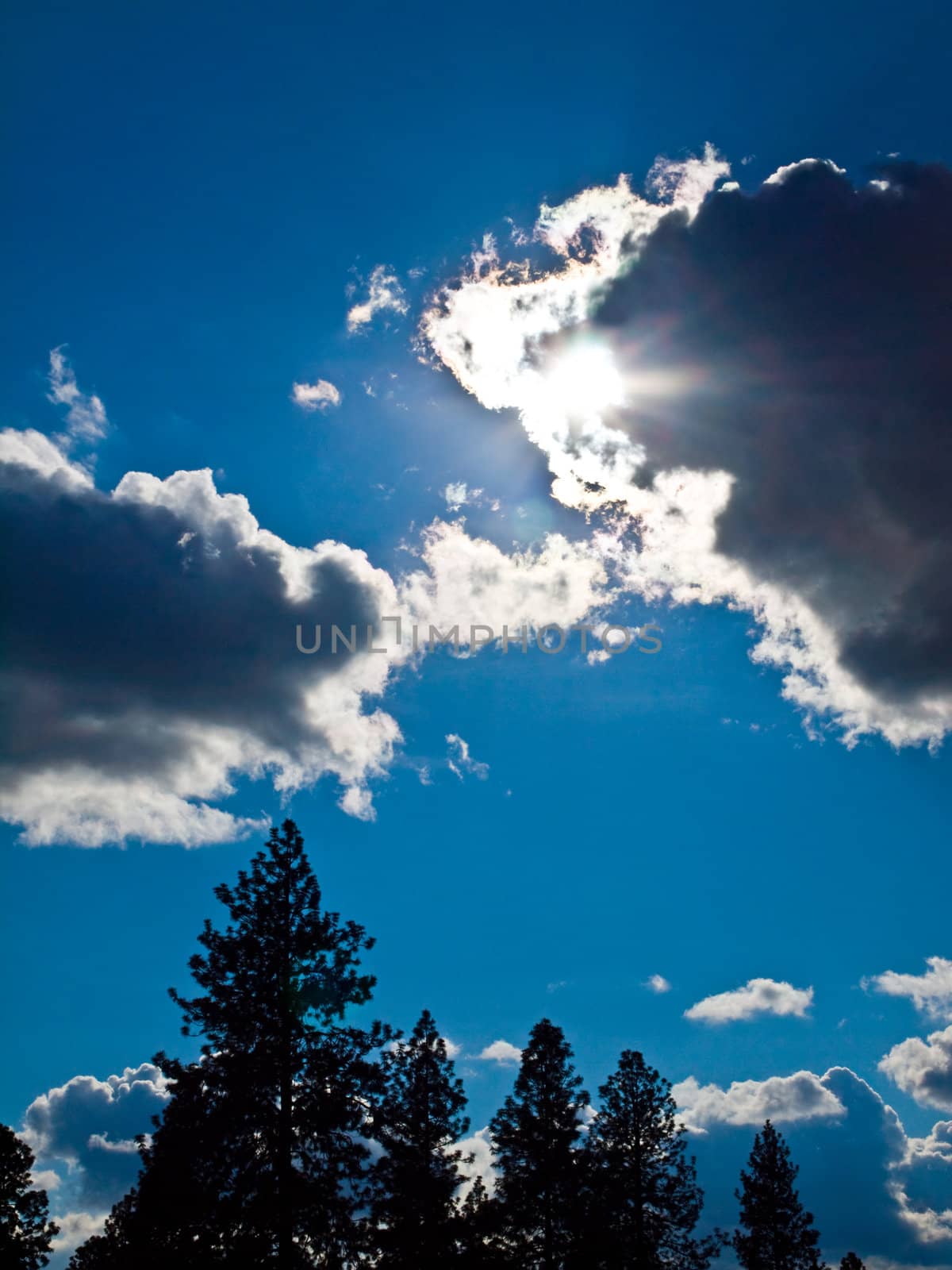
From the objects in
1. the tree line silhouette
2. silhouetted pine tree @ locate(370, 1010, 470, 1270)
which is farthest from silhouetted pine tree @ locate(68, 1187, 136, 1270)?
silhouetted pine tree @ locate(370, 1010, 470, 1270)

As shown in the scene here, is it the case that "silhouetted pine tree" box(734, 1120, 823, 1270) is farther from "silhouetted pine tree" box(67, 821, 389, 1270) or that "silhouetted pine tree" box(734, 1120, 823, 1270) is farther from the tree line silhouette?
"silhouetted pine tree" box(67, 821, 389, 1270)

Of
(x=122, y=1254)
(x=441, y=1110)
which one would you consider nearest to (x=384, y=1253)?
(x=441, y=1110)

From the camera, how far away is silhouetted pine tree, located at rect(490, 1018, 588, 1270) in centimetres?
2956

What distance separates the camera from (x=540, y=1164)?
3038 cm

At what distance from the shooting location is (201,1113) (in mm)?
20312

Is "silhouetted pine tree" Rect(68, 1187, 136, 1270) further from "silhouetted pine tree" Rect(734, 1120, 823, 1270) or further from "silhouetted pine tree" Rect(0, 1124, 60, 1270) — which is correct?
"silhouetted pine tree" Rect(734, 1120, 823, 1270)

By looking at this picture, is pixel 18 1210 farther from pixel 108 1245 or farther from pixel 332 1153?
pixel 332 1153

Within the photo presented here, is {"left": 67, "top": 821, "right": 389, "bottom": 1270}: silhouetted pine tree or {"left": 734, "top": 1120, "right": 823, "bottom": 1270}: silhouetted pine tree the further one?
{"left": 734, "top": 1120, "right": 823, "bottom": 1270}: silhouetted pine tree

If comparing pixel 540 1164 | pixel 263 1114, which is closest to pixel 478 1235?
pixel 540 1164

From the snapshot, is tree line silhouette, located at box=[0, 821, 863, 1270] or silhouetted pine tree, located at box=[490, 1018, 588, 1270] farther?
silhouetted pine tree, located at box=[490, 1018, 588, 1270]

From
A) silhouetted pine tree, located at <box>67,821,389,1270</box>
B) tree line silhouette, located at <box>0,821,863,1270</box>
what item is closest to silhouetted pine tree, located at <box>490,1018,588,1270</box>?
tree line silhouette, located at <box>0,821,863,1270</box>

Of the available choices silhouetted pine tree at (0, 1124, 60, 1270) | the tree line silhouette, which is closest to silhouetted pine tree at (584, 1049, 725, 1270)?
the tree line silhouette

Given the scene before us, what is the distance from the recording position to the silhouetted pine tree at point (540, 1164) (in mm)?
29562

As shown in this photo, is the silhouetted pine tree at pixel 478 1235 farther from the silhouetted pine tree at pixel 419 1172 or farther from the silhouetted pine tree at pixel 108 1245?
the silhouetted pine tree at pixel 108 1245
